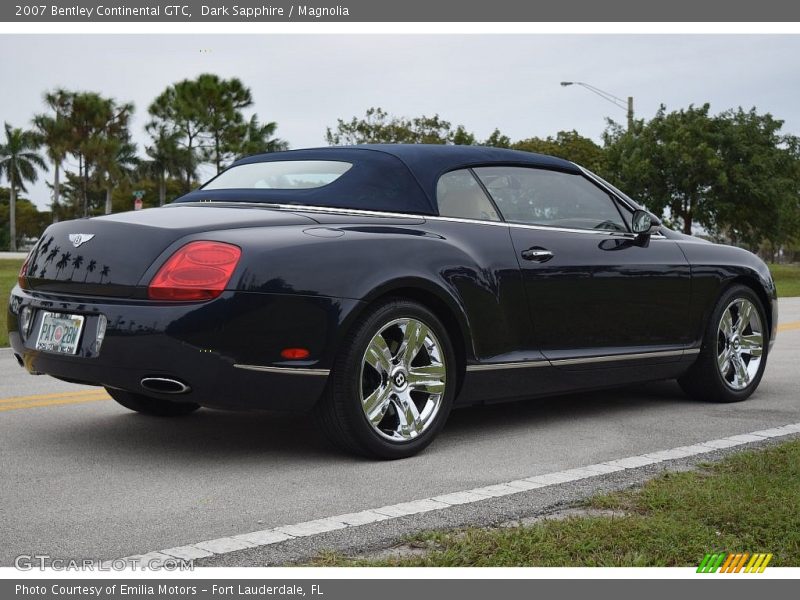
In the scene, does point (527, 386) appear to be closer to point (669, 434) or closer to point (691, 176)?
point (669, 434)

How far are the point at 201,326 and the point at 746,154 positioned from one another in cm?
4088

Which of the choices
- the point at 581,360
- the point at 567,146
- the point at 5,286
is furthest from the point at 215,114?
the point at 581,360

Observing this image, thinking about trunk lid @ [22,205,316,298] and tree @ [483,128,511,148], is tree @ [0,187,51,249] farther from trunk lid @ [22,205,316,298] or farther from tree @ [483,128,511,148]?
trunk lid @ [22,205,316,298]

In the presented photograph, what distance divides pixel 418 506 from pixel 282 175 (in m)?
2.23

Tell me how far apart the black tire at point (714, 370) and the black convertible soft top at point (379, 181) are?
1942 mm

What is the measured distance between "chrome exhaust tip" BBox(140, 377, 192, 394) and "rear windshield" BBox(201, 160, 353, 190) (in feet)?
4.34

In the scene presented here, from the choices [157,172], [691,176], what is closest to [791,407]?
[691,176]

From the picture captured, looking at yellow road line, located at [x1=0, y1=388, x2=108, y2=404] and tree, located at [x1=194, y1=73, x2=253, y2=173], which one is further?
tree, located at [x1=194, y1=73, x2=253, y2=173]

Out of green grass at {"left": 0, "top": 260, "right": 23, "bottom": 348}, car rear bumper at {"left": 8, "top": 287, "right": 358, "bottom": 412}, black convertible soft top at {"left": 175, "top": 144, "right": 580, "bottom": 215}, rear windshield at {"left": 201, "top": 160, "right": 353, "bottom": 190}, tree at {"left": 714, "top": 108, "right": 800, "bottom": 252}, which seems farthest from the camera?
tree at {"left": 714, "top": 108, "right": 800, "bottom": 252}

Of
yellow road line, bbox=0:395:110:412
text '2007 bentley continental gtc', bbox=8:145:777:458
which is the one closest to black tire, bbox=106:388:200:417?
text '2007 bentley continental gtc', bbox=8:145:777:458

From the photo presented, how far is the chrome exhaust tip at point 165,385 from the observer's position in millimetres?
4871

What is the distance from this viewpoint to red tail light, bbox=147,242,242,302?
484 centimetres
